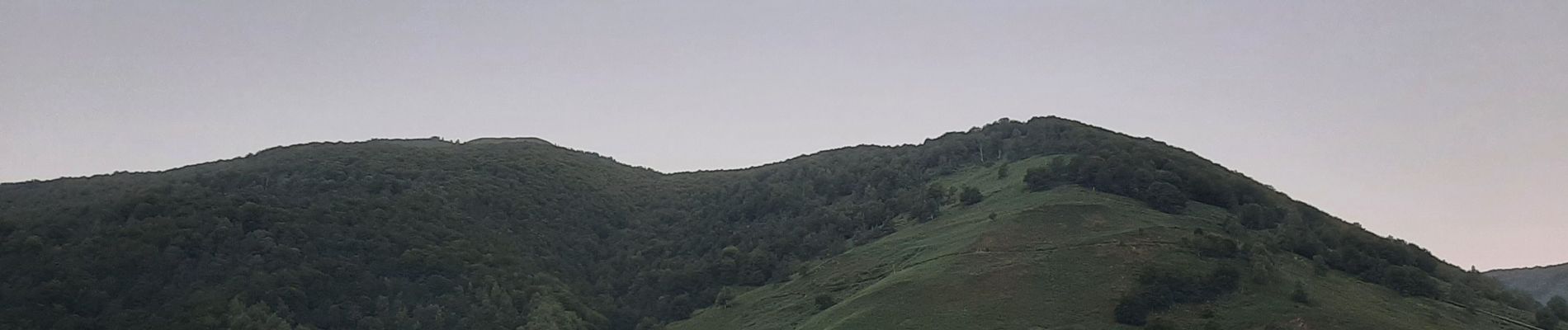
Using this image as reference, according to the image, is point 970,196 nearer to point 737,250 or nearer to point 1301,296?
point 737,250

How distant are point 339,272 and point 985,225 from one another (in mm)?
47513

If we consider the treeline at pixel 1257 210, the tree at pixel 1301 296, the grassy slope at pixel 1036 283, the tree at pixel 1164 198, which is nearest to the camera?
the grassy slope at pixel 1036 283

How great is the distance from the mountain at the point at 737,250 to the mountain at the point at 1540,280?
6117 cm

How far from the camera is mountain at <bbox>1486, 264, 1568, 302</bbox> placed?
130375 mm

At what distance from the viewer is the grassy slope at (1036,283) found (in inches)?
2126

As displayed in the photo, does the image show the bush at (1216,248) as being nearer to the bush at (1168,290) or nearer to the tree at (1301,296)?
the bush at (1168,290)

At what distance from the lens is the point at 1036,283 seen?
193 ft

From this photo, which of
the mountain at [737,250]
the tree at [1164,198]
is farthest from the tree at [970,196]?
the tree at [1164,198]

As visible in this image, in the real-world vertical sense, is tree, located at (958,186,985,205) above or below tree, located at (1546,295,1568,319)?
above

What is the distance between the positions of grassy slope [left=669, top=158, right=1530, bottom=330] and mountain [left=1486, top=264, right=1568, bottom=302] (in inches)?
3080

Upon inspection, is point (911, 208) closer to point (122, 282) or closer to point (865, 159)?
point (865, 159)

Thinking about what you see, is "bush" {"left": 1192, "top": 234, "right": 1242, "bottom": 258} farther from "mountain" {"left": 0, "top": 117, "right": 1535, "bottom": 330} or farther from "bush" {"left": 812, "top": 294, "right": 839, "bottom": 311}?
"bush" {"left": 812, "top": 294, "right": 839, "bottom": 311}

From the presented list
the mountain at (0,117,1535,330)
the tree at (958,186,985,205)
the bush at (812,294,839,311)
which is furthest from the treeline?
the bush at (812,294,839,311)

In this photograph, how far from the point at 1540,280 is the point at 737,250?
111 m
